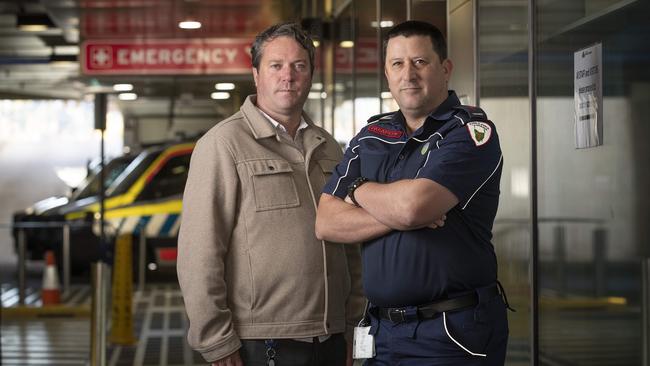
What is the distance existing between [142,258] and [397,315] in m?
11.8

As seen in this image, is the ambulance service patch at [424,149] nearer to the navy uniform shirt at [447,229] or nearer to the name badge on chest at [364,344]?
the navy uniform shirt at [447,229]

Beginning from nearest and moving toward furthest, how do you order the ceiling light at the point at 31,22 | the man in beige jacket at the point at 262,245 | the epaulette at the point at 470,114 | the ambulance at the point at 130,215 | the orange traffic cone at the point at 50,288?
the epaulette at the point at 470,114, the man in beige jacket at the point at 262,245, the orange traffic cone at the point at 50,288, the ceiling light at the point at 31,22, the ambulance at the point at 130,215

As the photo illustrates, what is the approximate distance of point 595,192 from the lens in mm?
3420

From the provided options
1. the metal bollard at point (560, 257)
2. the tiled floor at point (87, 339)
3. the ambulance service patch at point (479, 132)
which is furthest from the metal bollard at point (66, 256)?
the ambulance service patch at point (479, 132)

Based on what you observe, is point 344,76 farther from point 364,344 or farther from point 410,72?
point 364,344

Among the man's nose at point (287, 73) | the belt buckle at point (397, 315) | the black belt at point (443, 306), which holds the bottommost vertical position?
the belt buckle at point (397, 315)

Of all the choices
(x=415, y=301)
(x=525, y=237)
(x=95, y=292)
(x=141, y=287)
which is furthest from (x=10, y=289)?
(x=415, y=301)

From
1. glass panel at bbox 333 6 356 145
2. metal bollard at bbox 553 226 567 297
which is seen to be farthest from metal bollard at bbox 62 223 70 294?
metal bollard at bbox 553 226 567 297

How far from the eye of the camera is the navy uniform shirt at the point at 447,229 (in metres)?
2.88

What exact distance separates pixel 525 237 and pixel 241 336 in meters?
1.38

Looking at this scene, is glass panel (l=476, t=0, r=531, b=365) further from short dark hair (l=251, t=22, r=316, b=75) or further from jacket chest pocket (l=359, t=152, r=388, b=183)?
jacket chest pocket (l=359, t=152, r=388, b=183)

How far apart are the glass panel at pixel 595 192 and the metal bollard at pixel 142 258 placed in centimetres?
1048

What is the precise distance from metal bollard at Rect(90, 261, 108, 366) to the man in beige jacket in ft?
12.0

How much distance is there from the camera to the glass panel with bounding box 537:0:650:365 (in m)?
3.12
